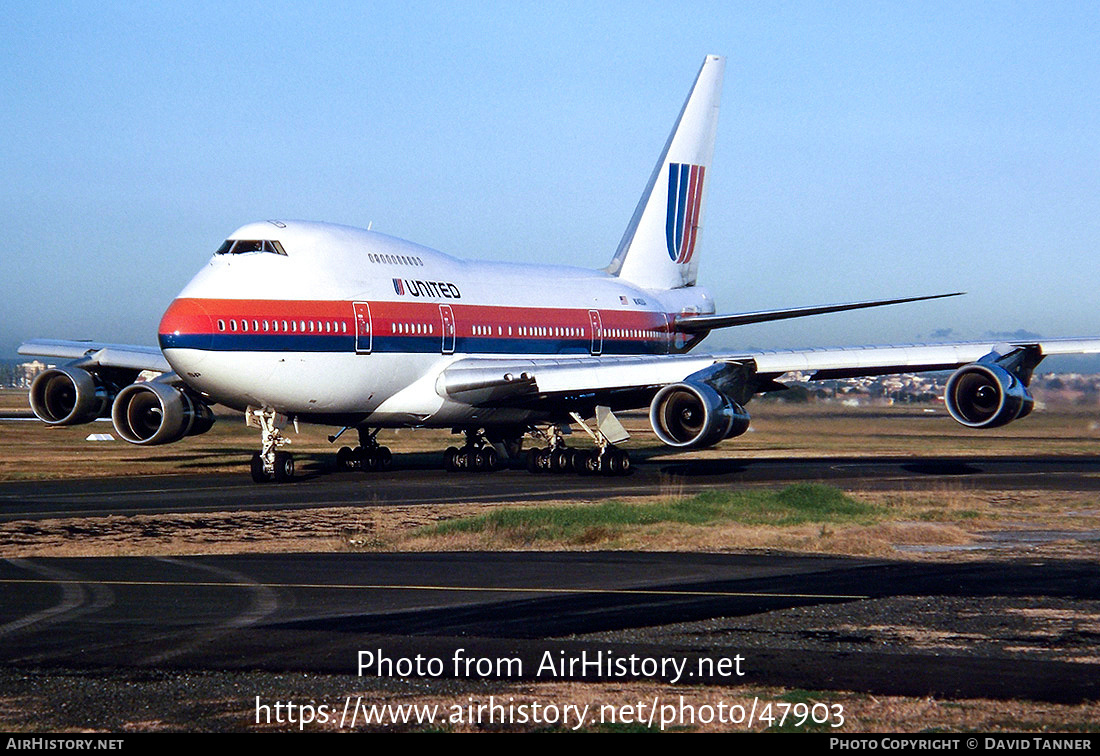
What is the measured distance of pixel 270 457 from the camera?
33562 mm

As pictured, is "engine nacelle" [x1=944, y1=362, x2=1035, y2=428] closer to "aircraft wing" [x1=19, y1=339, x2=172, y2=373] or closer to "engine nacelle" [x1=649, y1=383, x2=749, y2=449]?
"engine nacelle" [x1=649, y1=383, x2=749, y2=449]

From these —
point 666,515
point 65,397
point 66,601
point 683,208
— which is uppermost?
point 683,208

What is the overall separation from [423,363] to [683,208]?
1699 cm

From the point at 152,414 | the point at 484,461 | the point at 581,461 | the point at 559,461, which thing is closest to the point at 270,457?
the point at 152,414

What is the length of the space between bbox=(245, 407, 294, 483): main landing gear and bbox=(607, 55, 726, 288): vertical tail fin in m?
16.5

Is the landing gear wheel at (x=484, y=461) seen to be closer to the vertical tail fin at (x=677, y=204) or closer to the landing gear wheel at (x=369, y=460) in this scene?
the landing gear wheel at (x=369, y=460)

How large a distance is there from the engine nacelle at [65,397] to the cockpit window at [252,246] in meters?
7.97

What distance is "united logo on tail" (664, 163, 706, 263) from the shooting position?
48.0 metres

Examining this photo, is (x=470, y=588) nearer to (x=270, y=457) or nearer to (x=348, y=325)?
(x=348, y=325)

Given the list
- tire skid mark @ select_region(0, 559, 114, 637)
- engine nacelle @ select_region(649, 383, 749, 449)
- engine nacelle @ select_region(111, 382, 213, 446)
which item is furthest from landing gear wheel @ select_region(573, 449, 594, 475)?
tire skid mark @ select_region(0, 559, 114, 637)

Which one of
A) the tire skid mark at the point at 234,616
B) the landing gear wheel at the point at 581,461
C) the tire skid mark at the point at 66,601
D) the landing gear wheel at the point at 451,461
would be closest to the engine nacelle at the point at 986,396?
the landing gear wheel at the point at 581,461

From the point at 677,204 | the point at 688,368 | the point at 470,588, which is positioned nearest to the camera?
the point at 470,588

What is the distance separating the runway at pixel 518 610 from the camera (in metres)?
11.5

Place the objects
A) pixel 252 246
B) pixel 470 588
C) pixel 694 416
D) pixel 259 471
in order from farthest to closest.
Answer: pixel 259 471 → pixel 694 416 → pixel 252 246 → pixel 470 588
